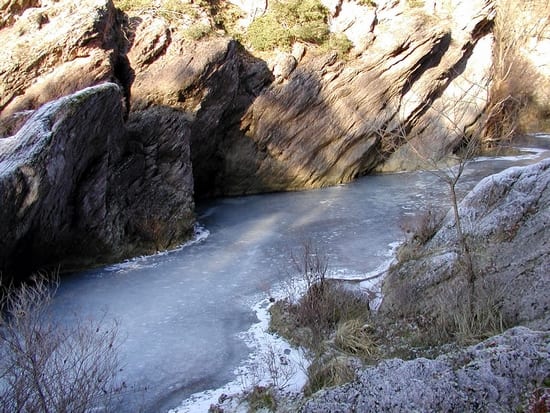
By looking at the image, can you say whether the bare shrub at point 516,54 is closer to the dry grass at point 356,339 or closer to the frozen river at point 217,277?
the frozen river at point 217,277

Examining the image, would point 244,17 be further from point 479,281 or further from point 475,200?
point 479,281

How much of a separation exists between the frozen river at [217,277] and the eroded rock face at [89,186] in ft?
2.23

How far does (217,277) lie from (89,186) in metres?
Result: 3.33

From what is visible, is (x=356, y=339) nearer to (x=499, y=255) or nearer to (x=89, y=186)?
(x=499, y=255)

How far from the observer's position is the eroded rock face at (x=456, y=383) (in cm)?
289

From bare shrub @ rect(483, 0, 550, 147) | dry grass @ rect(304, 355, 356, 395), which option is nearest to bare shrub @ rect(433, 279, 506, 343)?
dry grass @ rect(304, 355, 356, 395)

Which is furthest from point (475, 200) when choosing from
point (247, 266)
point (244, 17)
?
point (244, 17)

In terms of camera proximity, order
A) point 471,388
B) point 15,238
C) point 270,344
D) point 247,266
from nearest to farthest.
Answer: point 471,388, point 270,344, point 15,238, point 247,266

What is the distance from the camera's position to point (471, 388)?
2.96 meters

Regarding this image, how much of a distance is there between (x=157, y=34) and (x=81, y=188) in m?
5.21

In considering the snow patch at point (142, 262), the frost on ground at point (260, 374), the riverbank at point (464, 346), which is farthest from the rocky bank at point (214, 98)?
the frost on ground at point (260, 374)

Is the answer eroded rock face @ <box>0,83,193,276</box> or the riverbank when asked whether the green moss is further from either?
the riverbank

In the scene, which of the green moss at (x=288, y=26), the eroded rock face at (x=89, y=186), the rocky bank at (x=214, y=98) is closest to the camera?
the eroded rock face at (x=89, y=186)

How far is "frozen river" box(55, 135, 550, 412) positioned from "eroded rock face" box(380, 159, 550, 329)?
6.27 feet
